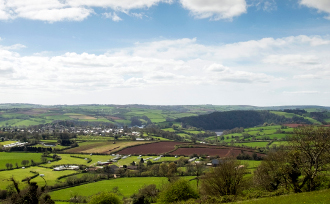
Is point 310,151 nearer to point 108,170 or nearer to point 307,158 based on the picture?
point 307,158

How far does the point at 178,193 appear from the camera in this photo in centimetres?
3550

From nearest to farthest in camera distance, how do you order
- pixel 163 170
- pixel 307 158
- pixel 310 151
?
pixel 310 151 → pixel 307 158 → pixel 163 170

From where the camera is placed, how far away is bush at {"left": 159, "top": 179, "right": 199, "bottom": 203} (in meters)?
35.4

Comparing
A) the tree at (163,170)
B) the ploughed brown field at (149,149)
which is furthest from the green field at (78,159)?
the tree at (163,170)

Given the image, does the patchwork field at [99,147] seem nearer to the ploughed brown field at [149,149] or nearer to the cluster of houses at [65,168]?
the ploughed brown field at [149,149]

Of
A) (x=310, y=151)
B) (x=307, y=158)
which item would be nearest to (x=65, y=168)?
(x=307, y=158)

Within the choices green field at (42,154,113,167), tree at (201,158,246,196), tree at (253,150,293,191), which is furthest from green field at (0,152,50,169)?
tree at (253,150,293,191)

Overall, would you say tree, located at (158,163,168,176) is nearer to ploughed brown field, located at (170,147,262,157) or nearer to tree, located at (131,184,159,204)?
tree, located at (131,184,159,204)

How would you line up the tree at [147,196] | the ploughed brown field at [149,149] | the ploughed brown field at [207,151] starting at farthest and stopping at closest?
the ploughed brown field at [149,149] < the ploughed brown field at [207,151] < the tree at [147,196]

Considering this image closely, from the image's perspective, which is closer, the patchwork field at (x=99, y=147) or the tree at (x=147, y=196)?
the tree at (x=147, y=196)

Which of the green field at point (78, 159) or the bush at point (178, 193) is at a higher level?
the bush at point (178, 193)

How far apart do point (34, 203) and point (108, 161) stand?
177 ft

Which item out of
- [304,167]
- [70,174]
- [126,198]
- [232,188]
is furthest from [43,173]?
[304,167]

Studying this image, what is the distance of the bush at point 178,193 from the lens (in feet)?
116
